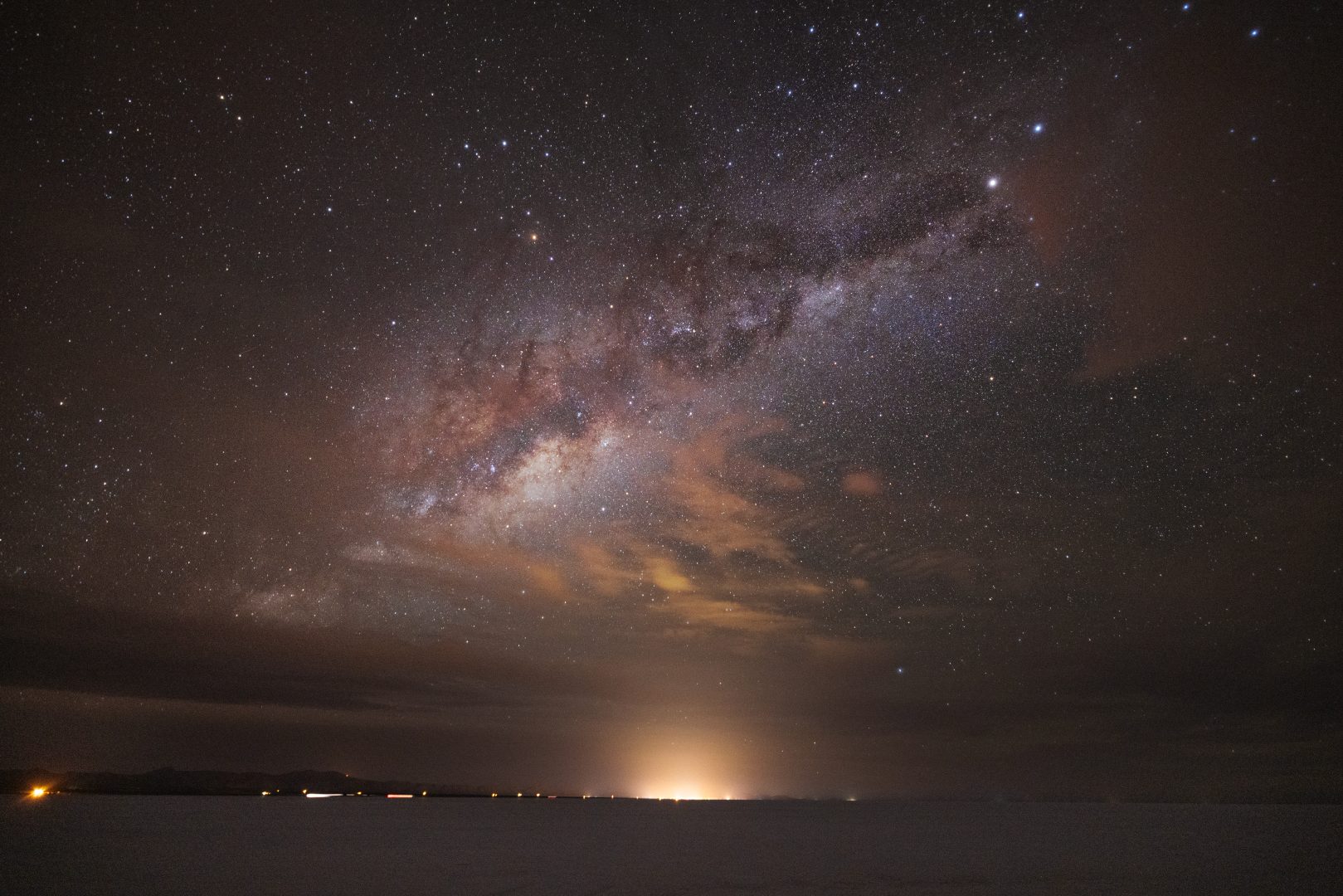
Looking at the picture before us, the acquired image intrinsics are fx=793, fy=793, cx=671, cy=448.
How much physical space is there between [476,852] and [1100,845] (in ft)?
167

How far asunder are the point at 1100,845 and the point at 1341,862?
741 inches

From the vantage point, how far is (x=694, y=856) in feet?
155

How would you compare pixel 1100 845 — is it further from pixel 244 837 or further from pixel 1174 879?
pixel 244 837

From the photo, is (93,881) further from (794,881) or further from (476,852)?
(794,881)

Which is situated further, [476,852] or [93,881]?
[476,852]

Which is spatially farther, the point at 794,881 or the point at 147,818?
the point at 147,818

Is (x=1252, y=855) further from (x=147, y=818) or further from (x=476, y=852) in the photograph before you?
(x=147, y=818)

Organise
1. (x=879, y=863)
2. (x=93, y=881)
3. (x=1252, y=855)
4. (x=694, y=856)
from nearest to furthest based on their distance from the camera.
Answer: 1. (x=93, y=881)
2. (x=879, y=863)
3. (x=694, y=856)
4. (x=1252, y=855)

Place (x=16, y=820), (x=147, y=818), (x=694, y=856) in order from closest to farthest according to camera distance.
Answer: (x=694, y=856) < (x=16, y=820) < (x=147, y=818)

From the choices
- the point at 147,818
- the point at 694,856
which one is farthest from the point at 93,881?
the point at 147,818

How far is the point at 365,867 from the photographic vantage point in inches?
1437

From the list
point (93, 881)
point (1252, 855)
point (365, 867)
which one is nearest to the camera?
point (93, 881)

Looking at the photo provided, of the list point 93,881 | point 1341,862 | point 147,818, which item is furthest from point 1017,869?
point 147,818

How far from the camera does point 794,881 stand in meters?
33.0
